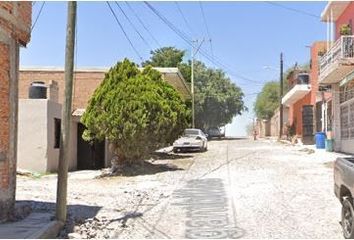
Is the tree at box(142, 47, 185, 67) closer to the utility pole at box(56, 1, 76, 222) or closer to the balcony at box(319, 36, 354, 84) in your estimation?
Result: the balcony at box(319, 36, 354, 84)

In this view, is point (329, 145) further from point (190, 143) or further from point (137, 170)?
point (137, 170)

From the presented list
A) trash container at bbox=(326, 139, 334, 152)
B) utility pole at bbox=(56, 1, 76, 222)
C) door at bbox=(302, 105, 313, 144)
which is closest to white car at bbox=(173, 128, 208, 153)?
trash container at bbox=(326, 139, 334, 152)

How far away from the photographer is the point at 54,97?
23531 millimetres

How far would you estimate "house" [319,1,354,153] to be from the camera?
73.8 feet

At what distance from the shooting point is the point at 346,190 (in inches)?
322

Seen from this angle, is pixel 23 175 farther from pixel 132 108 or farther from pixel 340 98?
pixel 340 98

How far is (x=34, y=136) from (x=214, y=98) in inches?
1513

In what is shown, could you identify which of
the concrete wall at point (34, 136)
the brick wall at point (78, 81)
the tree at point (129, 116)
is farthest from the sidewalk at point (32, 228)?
the brick wall at point (78, 81)

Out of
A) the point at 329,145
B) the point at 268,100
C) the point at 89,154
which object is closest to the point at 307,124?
the point at 329,145

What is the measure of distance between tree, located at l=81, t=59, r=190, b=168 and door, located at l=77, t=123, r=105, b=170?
4905 mm

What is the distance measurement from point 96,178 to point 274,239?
10.9m

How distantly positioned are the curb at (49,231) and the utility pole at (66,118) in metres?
0.33

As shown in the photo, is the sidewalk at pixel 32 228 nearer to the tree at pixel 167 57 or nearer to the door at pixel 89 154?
the door at pixel 89 154

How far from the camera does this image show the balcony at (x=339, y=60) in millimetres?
22297
